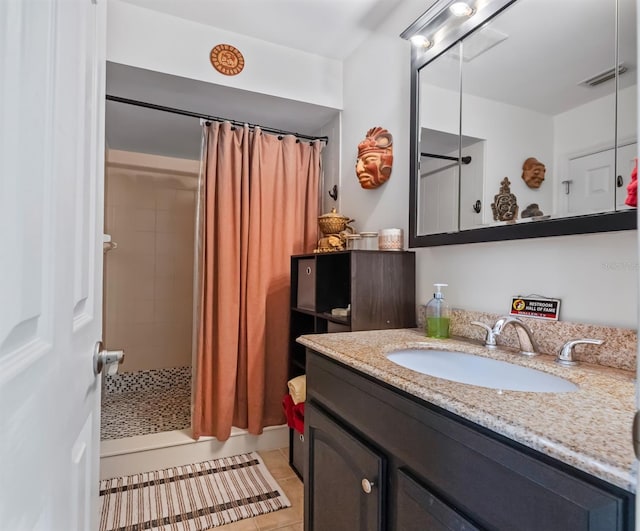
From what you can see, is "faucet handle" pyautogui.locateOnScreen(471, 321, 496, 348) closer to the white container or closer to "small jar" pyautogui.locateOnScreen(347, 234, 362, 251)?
Answer: the white container

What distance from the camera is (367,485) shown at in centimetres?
88

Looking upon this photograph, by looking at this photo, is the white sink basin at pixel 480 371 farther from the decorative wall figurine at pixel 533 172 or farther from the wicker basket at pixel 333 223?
the wicker basket at pixel 333 223

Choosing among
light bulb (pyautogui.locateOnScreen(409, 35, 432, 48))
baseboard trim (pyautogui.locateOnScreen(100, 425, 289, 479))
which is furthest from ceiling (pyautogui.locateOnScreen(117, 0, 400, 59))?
baseboard trim (pyautogui.locateOnScreen(100, 425, 289, 479))

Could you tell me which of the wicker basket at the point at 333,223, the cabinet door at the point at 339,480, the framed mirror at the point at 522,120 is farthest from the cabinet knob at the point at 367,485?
the wicker basket at the point at 333,223

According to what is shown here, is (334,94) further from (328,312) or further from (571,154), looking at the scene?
(571,154)

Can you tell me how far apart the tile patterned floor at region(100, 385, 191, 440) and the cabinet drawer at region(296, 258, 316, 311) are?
3.75 ft

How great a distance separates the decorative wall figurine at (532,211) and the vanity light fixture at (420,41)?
2.80ft

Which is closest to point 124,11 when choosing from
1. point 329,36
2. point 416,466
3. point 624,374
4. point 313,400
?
point 329,36

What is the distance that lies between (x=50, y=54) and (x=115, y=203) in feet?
10.0

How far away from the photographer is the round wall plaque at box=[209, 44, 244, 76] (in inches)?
78.6

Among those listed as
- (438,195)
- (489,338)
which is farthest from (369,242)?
(489,338)

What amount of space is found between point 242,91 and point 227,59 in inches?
6.9

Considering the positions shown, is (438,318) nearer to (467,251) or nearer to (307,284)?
(467,251)

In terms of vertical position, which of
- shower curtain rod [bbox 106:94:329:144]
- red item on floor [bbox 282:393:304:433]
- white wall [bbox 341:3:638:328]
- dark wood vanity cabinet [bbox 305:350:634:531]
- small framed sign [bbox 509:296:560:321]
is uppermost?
shower curtain rod [bbox 106:94:329:144]
